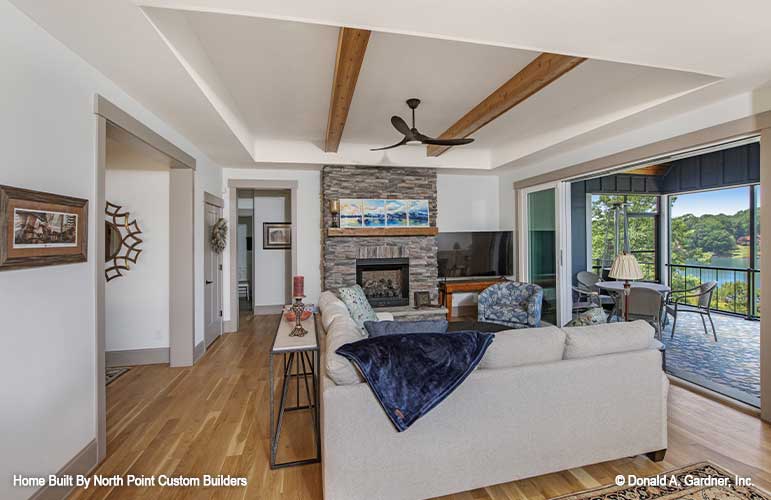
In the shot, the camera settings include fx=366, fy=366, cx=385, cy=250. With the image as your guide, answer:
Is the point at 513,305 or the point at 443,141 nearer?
the point at 443,141

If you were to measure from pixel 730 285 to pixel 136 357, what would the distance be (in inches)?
359

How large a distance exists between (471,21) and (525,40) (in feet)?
1.31

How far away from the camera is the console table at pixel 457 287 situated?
593cm

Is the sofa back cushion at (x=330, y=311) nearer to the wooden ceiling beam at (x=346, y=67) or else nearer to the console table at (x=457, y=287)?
the wooden ceiling beam at (x=346, y=67)

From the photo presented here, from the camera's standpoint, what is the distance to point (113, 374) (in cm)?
381

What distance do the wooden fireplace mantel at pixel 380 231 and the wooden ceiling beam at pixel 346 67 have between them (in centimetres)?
191

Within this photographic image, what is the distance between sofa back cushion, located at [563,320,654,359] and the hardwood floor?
719mm

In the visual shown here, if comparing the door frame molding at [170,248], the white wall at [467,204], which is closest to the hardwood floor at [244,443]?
the door frame molding at [170,248]

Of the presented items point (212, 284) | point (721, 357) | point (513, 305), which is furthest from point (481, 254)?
point (212, 284)

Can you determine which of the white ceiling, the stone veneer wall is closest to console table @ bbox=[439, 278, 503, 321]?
the stone veneer wall

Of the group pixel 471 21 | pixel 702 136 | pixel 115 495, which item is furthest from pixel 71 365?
pixel 702 136

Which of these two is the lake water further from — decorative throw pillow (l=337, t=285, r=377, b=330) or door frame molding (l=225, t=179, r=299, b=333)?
door frame molding (l=225, t=179, r=299, b=333)

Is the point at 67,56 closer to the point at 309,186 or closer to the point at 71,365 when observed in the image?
the point at 71,365

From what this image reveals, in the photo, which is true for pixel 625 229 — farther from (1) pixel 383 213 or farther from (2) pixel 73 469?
(2) pixel 73 469
